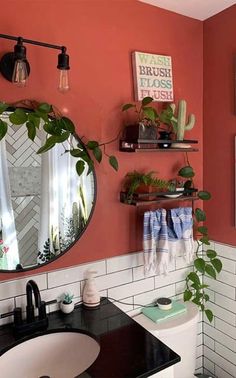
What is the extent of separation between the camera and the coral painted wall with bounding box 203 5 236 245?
1.72 m

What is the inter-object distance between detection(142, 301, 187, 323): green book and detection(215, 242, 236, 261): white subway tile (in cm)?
38

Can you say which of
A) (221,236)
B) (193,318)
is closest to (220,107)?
(221,236)

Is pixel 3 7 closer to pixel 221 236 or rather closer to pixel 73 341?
pixel 73 341

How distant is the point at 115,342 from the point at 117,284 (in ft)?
1.42

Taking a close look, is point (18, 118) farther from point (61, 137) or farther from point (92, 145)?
point (92, 145)

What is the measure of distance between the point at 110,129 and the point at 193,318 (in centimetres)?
109

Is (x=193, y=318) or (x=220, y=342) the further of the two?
(x=220, y=342)

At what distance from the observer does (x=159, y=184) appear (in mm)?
1559

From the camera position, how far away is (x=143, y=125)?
1.48 metres

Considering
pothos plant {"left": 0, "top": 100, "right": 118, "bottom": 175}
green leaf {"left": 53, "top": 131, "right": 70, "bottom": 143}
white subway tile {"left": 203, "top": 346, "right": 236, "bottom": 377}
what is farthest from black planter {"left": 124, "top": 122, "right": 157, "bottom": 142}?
white subway tile {"left": 203, "top": 346, "right": 236, "bottom": 377}

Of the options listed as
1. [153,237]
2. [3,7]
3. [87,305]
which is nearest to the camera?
[3,7]

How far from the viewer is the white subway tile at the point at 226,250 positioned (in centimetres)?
174

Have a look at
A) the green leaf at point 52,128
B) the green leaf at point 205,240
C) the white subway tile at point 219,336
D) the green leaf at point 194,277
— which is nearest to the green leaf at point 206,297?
the green leaf at point 194,277

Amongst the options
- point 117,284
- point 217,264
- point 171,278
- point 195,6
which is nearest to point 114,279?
point 117,284
